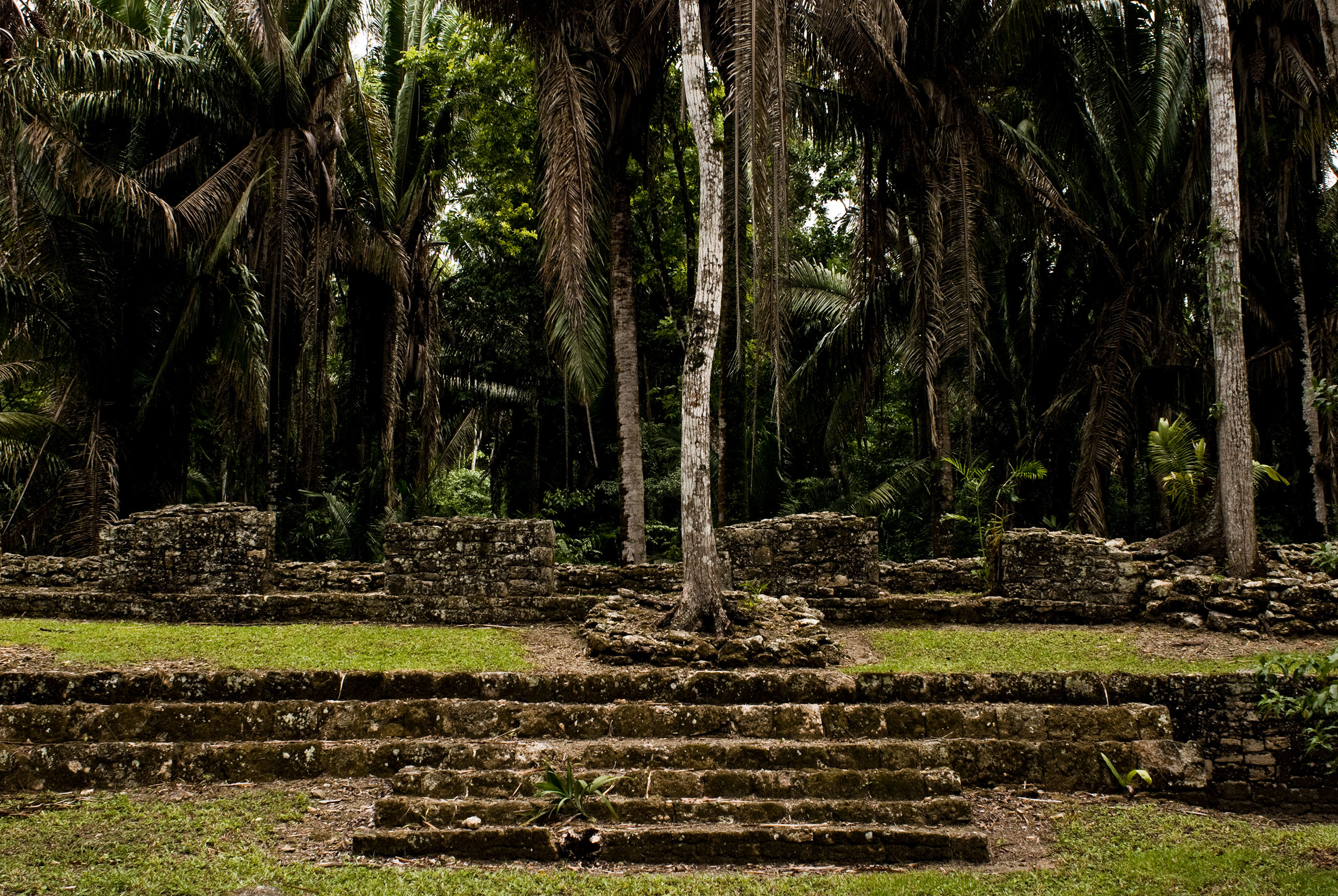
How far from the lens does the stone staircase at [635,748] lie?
6.05 metres

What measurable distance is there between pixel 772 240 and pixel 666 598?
4.00 metres

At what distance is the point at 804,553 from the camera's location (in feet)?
38.5

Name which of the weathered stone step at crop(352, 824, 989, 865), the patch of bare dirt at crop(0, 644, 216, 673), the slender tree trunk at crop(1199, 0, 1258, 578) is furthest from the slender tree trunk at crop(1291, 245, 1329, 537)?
the patch of bare dirt at crop(0, 644, 216, 673)

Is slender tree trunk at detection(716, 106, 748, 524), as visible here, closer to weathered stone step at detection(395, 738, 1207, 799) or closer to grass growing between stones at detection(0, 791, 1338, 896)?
weathered stone step at detection(395, 738, 1207, 799)

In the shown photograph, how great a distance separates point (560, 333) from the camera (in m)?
12.0

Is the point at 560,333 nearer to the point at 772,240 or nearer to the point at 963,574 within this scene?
the point at 772,240

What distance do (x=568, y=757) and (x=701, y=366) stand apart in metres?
4.32

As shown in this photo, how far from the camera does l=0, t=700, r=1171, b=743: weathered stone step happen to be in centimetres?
733

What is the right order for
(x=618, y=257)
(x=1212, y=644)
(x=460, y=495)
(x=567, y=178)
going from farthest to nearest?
(x=460, y=495), (x=618, y=257), (x=567, y=178), (x=1212, y=644)

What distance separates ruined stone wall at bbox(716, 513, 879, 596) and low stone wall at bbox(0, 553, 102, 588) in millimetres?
8140

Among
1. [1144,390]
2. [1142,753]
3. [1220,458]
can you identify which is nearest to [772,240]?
[1142,753]

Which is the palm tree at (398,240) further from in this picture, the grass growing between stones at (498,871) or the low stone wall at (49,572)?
the grass growing between stones at (498,871)

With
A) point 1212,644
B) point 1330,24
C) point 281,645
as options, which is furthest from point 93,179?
point 1330,24

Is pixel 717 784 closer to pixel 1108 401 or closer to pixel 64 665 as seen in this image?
pixel 64 665
